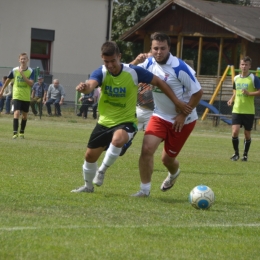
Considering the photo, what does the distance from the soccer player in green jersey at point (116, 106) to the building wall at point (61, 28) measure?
95.6 feet

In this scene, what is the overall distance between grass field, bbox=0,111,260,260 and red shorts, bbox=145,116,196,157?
24.0 inches

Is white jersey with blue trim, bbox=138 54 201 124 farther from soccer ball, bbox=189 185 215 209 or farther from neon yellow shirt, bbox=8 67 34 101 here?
neon yellow shirt, bbox=8 67 34 101

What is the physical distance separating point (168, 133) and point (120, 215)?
1.92 m

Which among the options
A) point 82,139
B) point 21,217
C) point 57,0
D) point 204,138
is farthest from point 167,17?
point 21,217

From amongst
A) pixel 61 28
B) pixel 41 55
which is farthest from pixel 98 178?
pixel 41 55

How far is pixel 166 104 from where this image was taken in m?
8.91

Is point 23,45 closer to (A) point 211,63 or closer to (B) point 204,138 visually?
(A) point 211,63

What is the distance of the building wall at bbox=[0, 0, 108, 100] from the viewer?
37.7 m

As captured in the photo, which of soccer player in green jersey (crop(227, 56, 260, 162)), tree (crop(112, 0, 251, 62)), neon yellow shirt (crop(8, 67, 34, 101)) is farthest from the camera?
tree (crop(112, 0, 251, 62))

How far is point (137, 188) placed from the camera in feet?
32.4

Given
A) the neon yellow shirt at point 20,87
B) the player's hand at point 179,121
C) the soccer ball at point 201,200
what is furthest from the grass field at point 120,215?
the neon yellow shirt at point 20,87

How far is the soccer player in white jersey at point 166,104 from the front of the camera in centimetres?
873

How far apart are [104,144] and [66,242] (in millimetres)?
2936

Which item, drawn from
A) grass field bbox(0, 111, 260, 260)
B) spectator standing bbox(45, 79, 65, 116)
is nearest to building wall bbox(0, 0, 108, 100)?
spectator standing bbox(45, 79, 65, 116)
